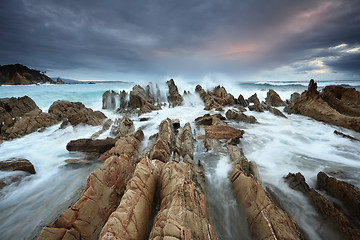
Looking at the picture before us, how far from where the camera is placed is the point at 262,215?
2.63m

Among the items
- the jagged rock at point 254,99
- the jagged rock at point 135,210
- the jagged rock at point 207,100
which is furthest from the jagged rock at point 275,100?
the jagged rock at point 135,210

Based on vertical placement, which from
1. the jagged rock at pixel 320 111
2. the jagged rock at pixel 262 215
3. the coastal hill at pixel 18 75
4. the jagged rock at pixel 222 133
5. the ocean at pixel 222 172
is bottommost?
the ocean at pixel 222 172

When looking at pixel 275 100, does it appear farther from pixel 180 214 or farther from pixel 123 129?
pixel 180 214

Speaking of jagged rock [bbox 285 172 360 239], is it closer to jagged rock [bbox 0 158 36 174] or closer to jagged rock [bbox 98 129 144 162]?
jagged rock [bbox 98 129 144 162]

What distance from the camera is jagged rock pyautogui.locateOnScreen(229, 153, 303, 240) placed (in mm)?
2377

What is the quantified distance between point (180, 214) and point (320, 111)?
12.9 metres

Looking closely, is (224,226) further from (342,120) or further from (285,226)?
(342,120)

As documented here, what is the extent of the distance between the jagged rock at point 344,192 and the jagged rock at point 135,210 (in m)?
4.17

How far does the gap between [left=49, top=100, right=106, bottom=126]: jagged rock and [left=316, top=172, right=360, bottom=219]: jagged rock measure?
1158 cm

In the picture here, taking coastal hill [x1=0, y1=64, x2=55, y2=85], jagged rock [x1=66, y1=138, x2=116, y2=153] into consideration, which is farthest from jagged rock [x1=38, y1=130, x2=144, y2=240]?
coastal hill [x1=0, y1=64, x2=55, y2=85]

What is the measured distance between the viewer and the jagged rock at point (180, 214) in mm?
2062

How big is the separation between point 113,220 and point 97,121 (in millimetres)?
9450

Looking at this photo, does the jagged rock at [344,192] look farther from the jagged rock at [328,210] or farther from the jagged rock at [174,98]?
the jagged rock at [174,98]

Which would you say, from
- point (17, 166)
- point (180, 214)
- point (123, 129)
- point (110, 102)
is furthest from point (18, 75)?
point (180, 214)
